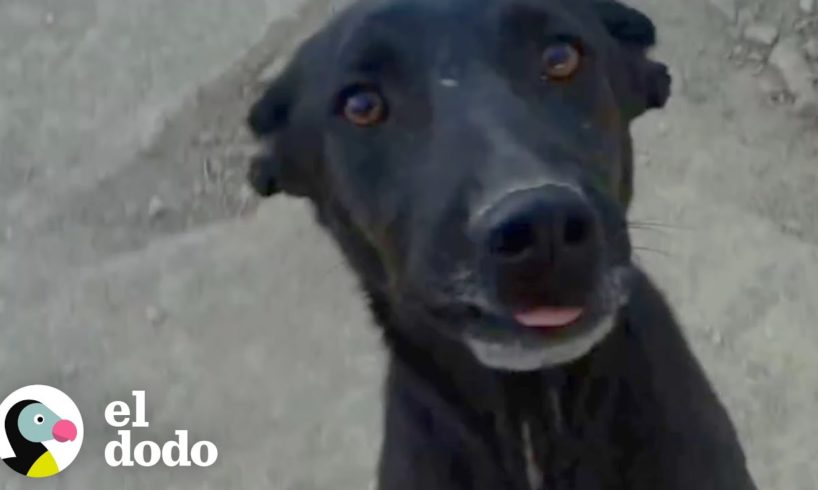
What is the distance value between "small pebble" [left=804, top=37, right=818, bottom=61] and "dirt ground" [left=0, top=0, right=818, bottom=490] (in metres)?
0.01

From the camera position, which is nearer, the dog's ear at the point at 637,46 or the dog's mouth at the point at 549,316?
the dog's mouth at the point at 549,316

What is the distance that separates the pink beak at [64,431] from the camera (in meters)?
2.64

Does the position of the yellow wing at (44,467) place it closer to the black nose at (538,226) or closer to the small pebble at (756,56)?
the black nose at (538,226)

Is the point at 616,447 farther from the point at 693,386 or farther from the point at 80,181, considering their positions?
the point at 80,181

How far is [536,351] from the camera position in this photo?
153 cm

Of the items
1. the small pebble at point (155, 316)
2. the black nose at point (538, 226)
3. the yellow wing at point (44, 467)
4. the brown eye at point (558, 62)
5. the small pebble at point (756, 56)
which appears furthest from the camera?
the small pebble at point (756, 56)

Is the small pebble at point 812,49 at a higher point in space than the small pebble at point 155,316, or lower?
higher

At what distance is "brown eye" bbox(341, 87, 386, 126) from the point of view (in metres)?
1.65

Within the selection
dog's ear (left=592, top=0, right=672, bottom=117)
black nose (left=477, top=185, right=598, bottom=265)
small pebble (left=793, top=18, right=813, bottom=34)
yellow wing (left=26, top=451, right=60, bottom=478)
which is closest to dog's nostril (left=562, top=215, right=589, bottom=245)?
black nose (left=477, top=185, right=598, bottom=265)

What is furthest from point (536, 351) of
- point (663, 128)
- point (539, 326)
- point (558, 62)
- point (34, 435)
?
point (663, 128)

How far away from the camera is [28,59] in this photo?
3580 mm

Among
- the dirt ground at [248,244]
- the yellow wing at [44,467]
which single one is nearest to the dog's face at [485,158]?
the dirt ground at [248,244]

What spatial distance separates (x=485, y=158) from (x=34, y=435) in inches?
60.2

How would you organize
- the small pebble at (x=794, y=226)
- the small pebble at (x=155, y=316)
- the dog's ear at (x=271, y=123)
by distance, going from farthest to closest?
the small pebble at (x=155, y=316)
the small pebble at (x=794, y=226)
the dog's ear at (x=271, y=123)
